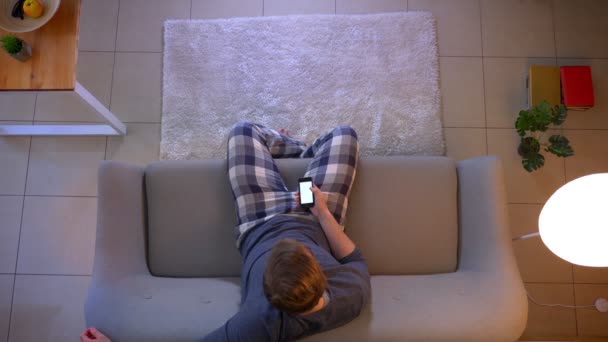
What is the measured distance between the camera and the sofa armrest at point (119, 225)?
157 centimetres

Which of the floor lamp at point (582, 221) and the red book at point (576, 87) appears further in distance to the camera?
the red book at point (576, 87)

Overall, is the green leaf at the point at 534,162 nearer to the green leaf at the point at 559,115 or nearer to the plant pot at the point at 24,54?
the green leaf at the point at 559,115

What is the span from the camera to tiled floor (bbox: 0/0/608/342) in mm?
2092

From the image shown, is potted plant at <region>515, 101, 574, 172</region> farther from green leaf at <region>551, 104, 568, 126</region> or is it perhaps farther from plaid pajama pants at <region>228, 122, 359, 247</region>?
plaid pajama pants at <region>228, 122, 359, 247</region>

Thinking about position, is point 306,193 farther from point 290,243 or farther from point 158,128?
point 158,128

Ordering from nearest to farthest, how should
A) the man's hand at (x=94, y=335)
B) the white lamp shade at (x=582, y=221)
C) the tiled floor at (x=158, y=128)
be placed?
the white lamp shade at (x=582, y=221), the man's hand at (x=94, y=335), the tiled floor at (x=158, y=128)

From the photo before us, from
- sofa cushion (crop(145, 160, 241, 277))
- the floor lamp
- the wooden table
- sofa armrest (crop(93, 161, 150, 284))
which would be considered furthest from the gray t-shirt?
the wooden table

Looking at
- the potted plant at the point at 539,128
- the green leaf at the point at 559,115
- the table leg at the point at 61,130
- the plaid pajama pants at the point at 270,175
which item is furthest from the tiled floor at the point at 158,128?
the plaid pajama pants at the point at 270,175

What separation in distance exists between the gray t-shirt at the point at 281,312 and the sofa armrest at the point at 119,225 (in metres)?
0.48

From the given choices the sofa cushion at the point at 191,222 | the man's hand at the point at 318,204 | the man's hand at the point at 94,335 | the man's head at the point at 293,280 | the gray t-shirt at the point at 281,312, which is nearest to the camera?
the man's head at the point at 293,280

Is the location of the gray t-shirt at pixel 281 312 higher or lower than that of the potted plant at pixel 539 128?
lower

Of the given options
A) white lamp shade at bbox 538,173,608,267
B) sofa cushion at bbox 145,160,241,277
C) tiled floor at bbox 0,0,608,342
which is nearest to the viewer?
white lamp shade at bbox 538,173,608,267

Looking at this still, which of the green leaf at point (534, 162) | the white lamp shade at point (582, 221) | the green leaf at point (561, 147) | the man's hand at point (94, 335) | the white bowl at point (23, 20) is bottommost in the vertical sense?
the man's hand at point (94, 335)

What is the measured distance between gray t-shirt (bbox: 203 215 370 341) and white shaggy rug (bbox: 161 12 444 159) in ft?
2.56
